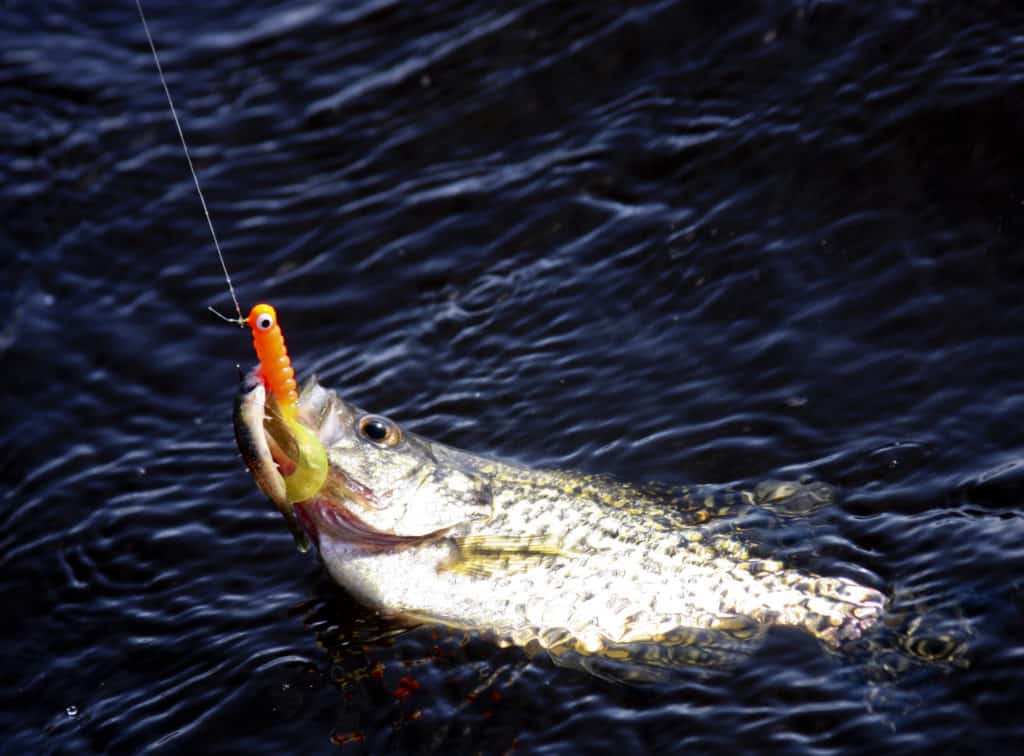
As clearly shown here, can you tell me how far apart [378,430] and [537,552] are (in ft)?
3.56

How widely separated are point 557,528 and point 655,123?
16.8 feet

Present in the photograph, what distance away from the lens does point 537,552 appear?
23.8 ft

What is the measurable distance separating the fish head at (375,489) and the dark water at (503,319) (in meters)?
0.57

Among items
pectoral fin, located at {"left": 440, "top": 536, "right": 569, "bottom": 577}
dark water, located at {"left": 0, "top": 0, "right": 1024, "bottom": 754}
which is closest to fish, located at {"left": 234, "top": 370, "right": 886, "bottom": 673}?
pectoral fin, located at {"left": 440, "top": 536, "right": 569, "bottom": 577}

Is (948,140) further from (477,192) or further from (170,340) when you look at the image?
(170,340)

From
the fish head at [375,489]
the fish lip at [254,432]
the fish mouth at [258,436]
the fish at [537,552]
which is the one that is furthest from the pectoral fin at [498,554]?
the fish lip at [254,432]

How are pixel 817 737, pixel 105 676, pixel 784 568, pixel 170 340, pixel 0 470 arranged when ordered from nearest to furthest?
pixel 817 737 < pixel 784 568 < pixel 105 676 < pixel 0 470 < pixel 170 340

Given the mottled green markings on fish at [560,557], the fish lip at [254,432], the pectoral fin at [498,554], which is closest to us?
the fish lip at [254,432]

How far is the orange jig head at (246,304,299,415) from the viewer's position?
670 cm

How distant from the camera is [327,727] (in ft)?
22.6

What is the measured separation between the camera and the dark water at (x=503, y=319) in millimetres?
6914

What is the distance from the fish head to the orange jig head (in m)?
0.29

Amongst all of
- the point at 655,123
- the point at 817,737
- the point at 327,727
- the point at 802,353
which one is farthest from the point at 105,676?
the point at 655,123

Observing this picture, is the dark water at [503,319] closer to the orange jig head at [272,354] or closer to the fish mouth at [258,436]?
the fish mouth at [258,436]
